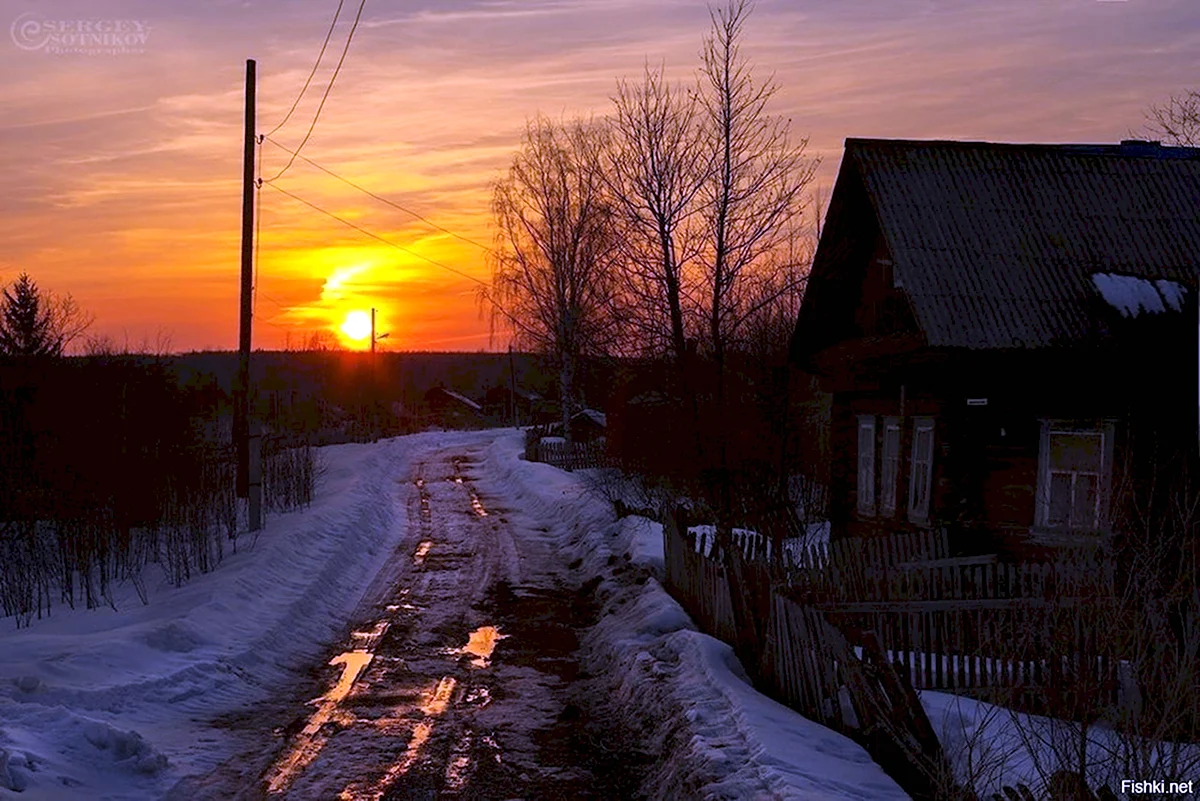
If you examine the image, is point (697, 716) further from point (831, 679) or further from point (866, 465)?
point (866, 465)

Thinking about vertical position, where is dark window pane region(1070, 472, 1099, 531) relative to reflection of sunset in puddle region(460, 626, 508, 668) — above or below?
above

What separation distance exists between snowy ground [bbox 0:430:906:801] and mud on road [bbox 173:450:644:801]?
0.29 m

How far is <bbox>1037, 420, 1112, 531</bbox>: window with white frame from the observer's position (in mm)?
14688

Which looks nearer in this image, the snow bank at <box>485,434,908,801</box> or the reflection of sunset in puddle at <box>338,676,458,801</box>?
the snow bank at <box>485,434,908,801</box>

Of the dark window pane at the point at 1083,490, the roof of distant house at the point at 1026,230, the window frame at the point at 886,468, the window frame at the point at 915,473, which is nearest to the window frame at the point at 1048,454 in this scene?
the dark window pane at the point at 1083,490

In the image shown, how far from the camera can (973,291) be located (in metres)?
14.8

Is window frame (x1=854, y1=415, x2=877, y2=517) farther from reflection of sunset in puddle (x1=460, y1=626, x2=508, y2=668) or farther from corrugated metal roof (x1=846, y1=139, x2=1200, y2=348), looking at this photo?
reflection of sunset in puddle (x1=460, y1=626, x2=508, y2=668)

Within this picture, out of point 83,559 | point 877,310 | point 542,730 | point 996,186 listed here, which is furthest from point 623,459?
point 542,730

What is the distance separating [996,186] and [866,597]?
8.50 metres

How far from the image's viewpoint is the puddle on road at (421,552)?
17.7 m

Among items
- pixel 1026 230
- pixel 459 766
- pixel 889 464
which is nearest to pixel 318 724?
pixel 459 766

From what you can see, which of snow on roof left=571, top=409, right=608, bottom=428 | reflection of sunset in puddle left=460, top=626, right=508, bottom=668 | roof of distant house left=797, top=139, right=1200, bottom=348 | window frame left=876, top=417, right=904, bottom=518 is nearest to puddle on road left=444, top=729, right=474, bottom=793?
reflection of sunset in puddle left=460, top=626, right=508, bottom=668

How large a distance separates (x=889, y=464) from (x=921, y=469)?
129 centimetres

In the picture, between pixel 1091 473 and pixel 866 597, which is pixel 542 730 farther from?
pixel 1091 473
